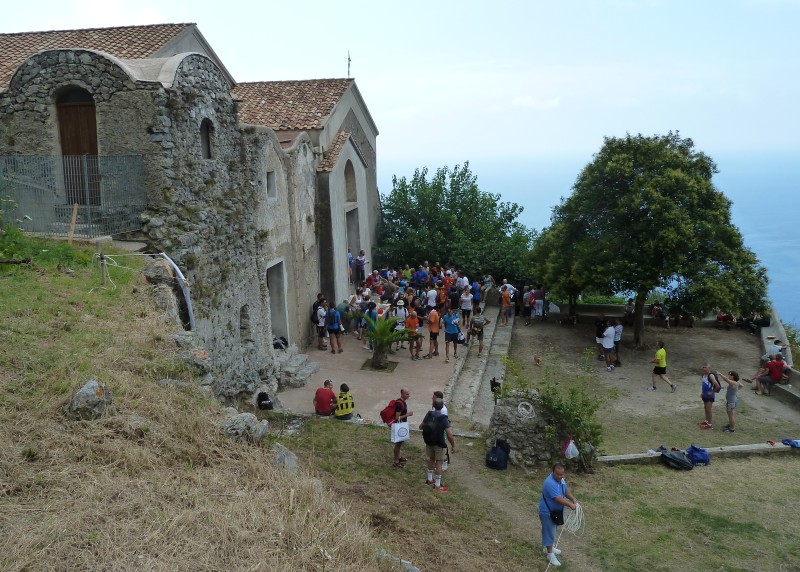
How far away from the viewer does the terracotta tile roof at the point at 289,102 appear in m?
22.8

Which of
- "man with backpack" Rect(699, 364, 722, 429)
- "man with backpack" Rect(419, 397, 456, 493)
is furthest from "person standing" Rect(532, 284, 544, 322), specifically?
"man with backpack" Rect(419, 397, 456, 493)

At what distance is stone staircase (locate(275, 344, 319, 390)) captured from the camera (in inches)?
638

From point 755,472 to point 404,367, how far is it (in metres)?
8.86

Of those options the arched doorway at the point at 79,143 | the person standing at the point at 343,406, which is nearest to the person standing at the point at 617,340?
the person standing at the point at 343,406

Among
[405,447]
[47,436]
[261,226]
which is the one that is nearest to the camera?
[47,436]

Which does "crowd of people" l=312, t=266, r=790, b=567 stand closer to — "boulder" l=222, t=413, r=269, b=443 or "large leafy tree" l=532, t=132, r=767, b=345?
"large leafy tree" l=532, t=132, r=767, b=345

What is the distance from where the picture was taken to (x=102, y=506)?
6.11 meters

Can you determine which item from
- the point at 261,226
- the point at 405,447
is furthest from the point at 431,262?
the point at 405,447

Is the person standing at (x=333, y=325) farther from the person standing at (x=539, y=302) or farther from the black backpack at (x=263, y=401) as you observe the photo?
the person standing at (x=539, y=302)

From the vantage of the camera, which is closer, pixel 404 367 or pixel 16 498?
pixel 16 498

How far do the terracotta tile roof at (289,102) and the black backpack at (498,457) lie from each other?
13913mm

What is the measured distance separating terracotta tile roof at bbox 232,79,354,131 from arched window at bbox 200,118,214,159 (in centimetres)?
917

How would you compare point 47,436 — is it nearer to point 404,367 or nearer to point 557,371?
point 404,367

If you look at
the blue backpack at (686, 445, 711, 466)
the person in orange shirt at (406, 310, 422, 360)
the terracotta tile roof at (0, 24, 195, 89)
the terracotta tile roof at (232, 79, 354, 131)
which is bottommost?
the blue backpack at (686, 445, 711, 466)
